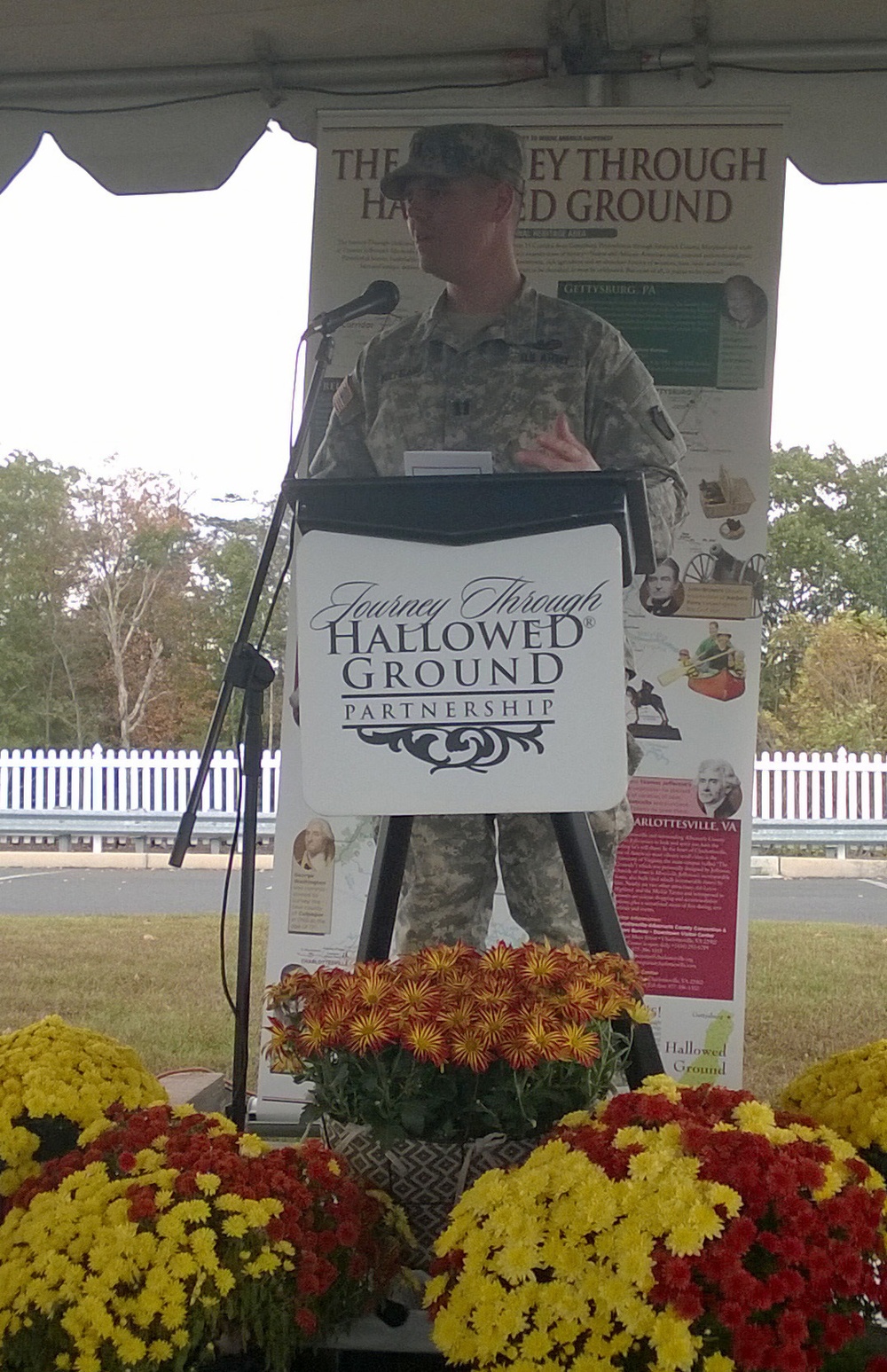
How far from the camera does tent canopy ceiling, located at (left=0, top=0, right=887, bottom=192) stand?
2.57 metres

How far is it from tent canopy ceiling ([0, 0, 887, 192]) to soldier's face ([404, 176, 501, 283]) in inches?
13.7

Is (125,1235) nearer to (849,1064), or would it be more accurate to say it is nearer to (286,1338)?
(286,1338)

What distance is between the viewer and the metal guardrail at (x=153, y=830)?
4.48m

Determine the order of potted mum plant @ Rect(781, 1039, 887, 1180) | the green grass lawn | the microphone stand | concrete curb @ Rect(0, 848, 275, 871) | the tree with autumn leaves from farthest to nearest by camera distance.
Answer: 1. concrete curb @ Rect(0, 848, 275, 871)
2. the tree with autumn leaves
3. the green grass lawn
4. the microphone stand
5. potted mum plant @ Rect(781, 1039, 887, 1180)

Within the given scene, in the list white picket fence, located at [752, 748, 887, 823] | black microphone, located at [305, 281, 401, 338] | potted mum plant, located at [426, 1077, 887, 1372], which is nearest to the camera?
potted mum plant, located at [426, 1077, 887, 1372]

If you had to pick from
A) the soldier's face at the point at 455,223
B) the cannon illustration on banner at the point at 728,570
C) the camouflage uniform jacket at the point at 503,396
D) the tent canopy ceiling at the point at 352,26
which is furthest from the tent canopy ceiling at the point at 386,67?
the cannon illustration on banner at the point at 728,570

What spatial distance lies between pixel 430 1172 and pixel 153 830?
11.1 feet

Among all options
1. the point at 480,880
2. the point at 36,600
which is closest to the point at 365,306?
the point at 480,880

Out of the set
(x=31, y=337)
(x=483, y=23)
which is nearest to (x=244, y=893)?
(x=483, y=23)

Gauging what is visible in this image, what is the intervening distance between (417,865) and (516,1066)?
104cm

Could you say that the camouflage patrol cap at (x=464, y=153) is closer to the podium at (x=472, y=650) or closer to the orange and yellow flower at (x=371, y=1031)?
the podium at (x=472, y=650)

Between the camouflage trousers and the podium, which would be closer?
the podium

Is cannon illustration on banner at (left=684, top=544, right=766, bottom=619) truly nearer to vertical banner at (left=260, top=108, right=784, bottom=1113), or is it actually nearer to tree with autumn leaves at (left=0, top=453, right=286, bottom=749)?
vertical banner at (left=260, top=108, right=784, bottom=1113)

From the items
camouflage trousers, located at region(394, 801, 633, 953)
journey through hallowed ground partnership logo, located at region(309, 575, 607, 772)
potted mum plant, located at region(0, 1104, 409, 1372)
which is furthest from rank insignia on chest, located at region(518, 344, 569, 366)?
potted mum plant, located at region(0, 1104, 409, 1372)
